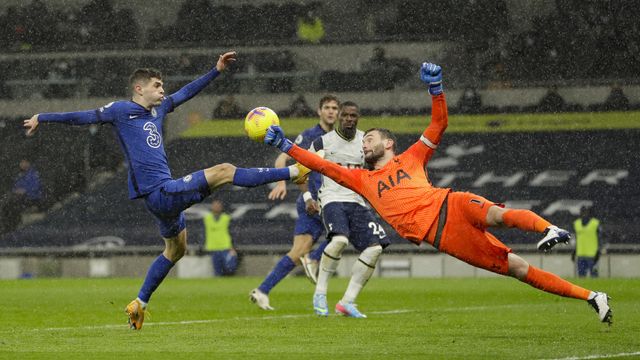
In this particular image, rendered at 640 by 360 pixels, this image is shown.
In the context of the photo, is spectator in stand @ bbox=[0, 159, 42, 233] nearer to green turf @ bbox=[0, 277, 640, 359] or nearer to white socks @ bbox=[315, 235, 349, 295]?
green turf @ bbox=[0, 277, 640, 359]

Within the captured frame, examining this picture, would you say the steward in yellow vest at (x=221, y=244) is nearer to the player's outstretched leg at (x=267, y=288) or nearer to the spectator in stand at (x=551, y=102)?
the spectator in stand at (x=551, y=102)

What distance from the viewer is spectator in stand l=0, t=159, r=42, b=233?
1203 inches

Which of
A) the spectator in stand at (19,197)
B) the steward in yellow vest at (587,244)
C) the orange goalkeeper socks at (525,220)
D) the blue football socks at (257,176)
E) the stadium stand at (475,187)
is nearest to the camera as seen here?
the orange goalkeeper socks at (525,220)

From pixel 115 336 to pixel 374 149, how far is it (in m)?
2.45

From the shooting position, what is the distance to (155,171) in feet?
33.1

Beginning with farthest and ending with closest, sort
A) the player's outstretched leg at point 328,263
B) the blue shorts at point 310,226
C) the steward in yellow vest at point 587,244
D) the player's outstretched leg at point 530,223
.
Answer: the steward in yellow vest at point 587,244 < the blue shorts at point 310,226 < the player's outstretched leg at point 328,263 < the player's outstretched leg at point 530,223

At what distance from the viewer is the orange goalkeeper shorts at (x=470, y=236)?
28.3 ft

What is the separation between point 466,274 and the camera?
1012 inches

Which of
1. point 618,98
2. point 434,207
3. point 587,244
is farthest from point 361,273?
point 618,98

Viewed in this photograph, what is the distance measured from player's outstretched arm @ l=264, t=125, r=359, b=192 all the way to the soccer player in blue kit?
2.77ft

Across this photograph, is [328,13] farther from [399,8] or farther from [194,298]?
[194,298]

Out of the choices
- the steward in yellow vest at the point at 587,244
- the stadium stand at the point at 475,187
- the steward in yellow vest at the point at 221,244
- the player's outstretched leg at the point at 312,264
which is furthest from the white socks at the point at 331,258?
the stadium stand at the point at 475,187

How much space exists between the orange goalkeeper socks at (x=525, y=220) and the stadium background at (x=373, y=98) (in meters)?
20.8

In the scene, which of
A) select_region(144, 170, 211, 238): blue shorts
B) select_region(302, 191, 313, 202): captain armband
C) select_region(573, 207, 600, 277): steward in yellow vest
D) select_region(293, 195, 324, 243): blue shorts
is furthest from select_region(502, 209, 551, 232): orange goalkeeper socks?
select_region(573, 207, 600, 277): steward in yellow vest
